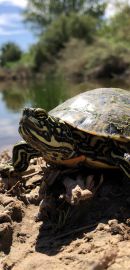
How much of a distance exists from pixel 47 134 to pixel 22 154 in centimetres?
75

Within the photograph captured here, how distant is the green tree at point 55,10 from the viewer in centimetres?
7138

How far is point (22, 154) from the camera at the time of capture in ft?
14.2

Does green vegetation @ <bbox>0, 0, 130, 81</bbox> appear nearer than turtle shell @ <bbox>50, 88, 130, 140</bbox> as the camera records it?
No

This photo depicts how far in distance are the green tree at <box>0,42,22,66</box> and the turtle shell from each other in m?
71.5

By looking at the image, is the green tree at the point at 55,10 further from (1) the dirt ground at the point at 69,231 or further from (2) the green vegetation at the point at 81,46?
(1) the dirt ground at the point at 69,231

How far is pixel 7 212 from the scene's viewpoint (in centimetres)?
371

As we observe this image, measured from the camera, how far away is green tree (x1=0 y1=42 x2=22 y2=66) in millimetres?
75562

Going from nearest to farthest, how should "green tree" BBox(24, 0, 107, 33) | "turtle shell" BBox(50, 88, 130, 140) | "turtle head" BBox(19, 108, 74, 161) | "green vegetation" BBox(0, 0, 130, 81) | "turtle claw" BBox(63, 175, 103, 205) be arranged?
"turtle claw" BBox(63, 175, 103, 205) → "turtle head" BBox(19, 108, 74, 161) → "turtle shell" BBox(50, 88, 130, 140) → "green vegetation" BBox(0, 0, 130, 81) → "green tree" BBox(24, 0, 107, 33)

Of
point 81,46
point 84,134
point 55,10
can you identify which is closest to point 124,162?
point 84,134

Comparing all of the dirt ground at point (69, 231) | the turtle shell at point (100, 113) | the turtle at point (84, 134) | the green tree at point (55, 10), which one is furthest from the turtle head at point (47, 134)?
the green tree at point (55, 10)

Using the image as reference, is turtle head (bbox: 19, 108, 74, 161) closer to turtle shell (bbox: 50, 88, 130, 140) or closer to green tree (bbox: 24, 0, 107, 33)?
turtle shell (bbox: 50, 88, 130, 140)

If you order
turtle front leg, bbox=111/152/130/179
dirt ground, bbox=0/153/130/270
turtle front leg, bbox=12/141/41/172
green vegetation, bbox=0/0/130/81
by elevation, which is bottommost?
dirt ground, bbox=0/153/130/270

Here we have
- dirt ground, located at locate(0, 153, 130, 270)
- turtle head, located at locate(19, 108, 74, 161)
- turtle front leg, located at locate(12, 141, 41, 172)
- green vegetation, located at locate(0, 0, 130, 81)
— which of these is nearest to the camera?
dirt ground, located at locate(0, 153, 130, 270)

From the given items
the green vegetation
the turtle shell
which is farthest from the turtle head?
the green vegetation
